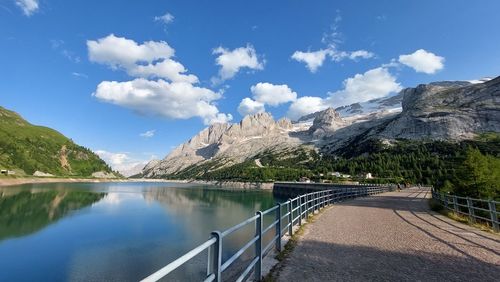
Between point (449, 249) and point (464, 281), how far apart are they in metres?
4.58

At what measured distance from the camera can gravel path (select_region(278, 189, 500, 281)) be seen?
9484 mm

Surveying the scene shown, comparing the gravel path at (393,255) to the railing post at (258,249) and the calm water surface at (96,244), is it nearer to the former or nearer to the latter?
the railing post at (258,249)

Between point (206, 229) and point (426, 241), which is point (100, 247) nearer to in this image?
point (206, 229)

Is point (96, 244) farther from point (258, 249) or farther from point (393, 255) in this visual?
point (393, 255)

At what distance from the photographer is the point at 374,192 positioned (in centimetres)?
6538

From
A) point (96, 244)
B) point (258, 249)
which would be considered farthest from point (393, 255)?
point (96, 244)

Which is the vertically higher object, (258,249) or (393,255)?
(258,249)

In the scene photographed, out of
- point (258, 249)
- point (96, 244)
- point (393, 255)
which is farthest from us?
point (96, 244)

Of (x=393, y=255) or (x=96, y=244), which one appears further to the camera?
(x=96, y=244)

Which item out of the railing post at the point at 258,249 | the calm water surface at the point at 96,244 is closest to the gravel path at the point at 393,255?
the railing post at the point at 258,249

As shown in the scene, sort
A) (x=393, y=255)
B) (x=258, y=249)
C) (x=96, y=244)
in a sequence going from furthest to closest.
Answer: (x=96, y=244), (x=393, y=255), (x=258, y=249)

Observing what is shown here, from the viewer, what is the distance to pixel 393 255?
39.2 ft

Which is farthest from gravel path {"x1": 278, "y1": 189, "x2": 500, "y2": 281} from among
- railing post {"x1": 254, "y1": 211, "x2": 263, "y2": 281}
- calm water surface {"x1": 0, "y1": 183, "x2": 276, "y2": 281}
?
calm water surface {"x1": 0, "y1": 183, "x2": 276, "y2": 281}

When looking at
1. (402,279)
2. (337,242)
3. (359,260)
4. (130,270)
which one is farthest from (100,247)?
(402,279)
